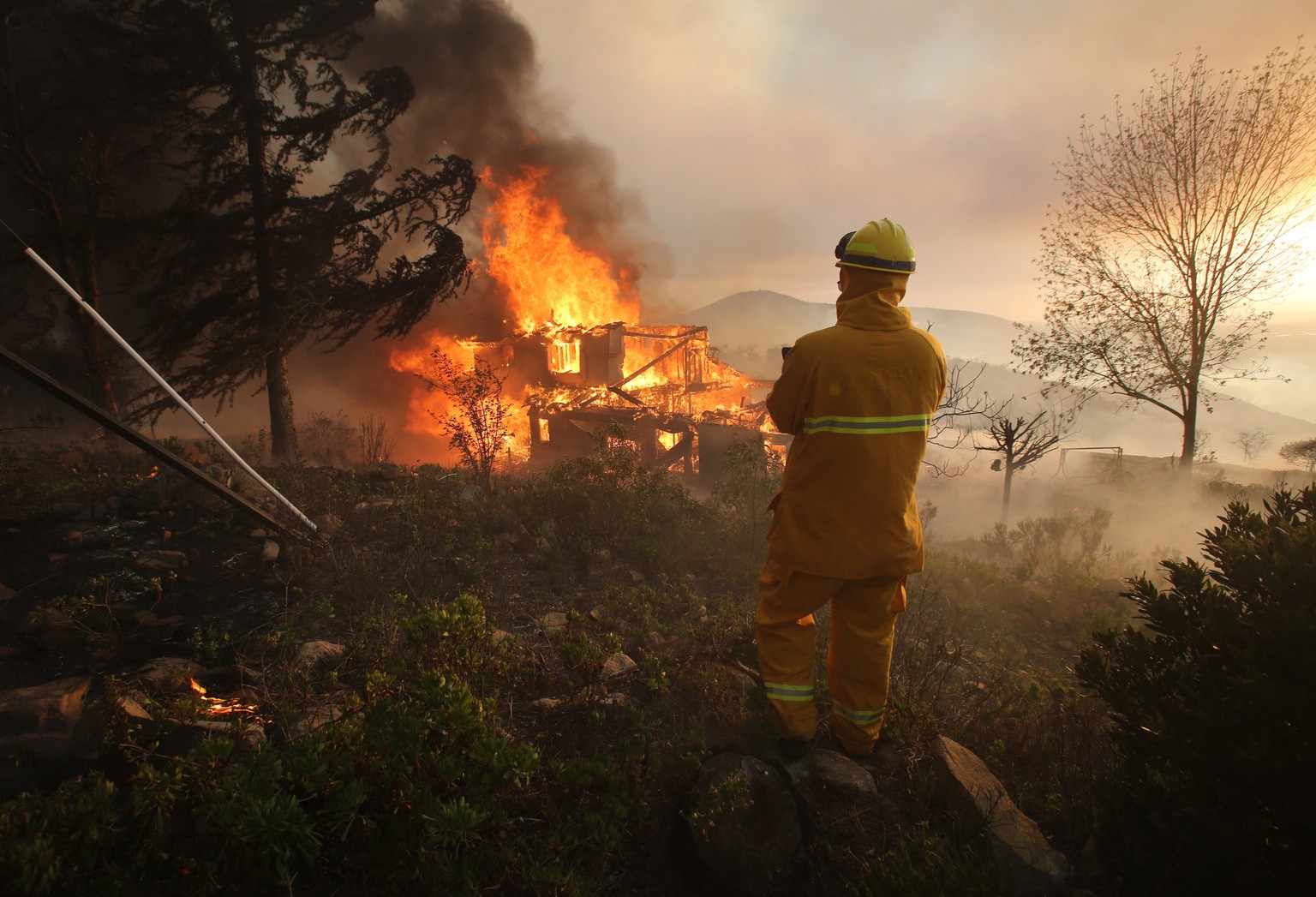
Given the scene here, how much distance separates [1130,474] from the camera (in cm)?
1666

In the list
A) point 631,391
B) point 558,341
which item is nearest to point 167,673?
point 631,391

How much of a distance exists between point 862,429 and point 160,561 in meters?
5.92

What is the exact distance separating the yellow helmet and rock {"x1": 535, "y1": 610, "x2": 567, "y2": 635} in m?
3.32

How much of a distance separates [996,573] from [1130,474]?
43.9 feet

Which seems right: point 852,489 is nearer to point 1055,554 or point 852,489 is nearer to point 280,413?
point 1055,554

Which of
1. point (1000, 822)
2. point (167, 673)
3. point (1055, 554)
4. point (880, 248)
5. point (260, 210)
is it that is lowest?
point (1055, 554)

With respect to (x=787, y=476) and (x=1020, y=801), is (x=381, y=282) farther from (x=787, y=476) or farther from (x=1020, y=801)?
(x=1020, y=801)

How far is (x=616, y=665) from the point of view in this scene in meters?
3.61

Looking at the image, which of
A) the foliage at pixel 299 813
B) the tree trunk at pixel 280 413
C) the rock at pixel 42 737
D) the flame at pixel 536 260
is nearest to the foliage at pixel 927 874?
the foliage at pixel 299 813

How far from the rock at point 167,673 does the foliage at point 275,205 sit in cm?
683

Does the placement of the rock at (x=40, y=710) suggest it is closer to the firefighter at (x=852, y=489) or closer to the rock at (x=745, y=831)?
the rock at (x=745, y=831)

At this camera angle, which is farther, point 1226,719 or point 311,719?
point 311,719

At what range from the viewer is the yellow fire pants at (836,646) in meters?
2.62

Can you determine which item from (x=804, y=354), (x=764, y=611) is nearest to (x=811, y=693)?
(x=764, y=611)
